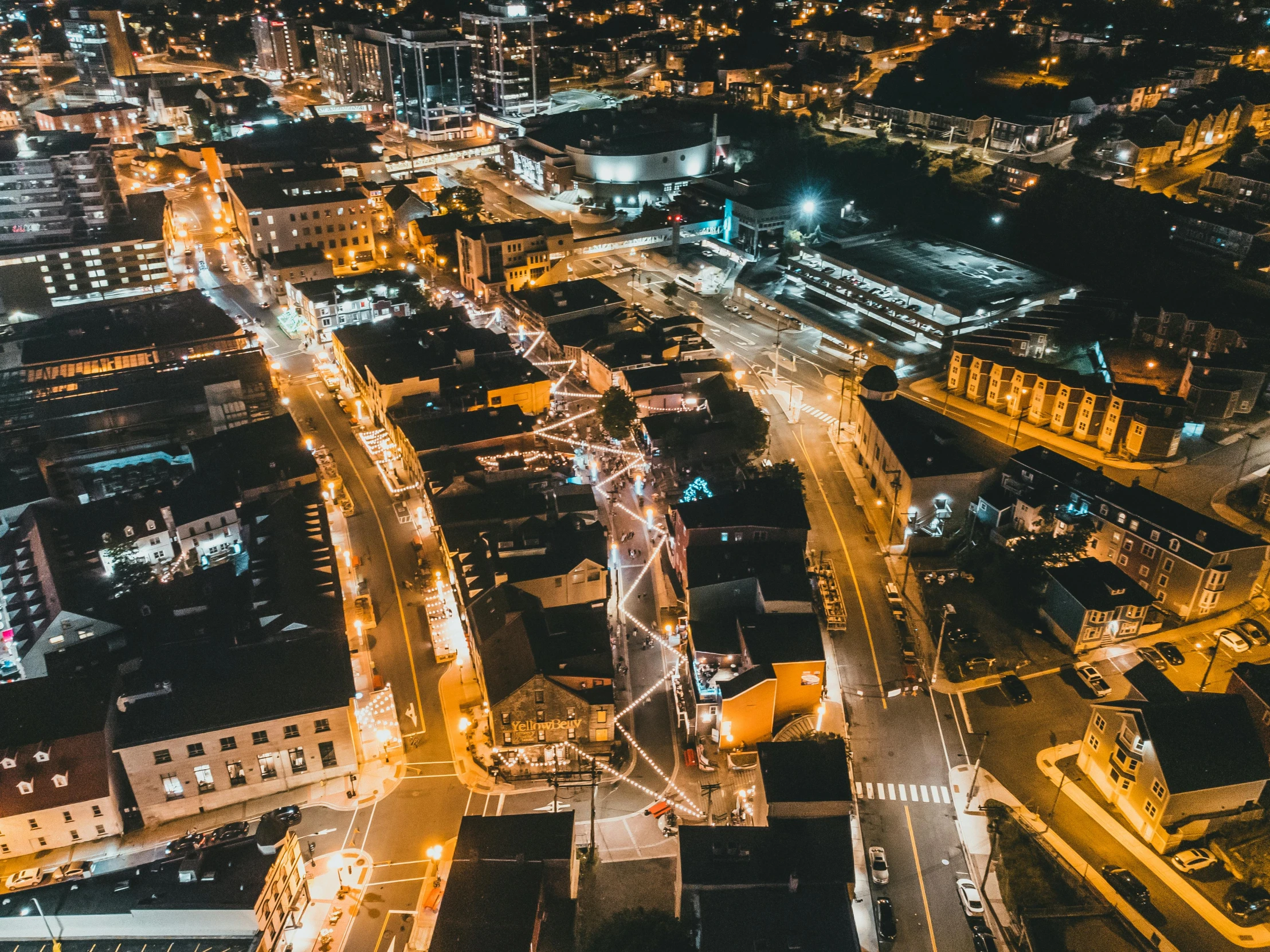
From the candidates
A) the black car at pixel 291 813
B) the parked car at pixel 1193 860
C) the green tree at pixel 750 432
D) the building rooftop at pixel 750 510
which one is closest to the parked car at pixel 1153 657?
the parked car at pixel 1193 860

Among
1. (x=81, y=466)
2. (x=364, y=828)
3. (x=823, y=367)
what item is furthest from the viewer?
(x=823, y=367)

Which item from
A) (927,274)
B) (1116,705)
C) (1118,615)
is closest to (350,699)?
(1116,705)

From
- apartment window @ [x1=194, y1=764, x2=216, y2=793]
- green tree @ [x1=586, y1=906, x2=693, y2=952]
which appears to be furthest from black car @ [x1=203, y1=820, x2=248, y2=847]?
green tree @ [x1=586, y1=906, x2=693, y2=952]

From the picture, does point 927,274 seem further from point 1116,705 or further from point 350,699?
point 350,699

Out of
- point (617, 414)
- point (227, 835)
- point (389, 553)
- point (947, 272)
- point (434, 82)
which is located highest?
point (434, 82)

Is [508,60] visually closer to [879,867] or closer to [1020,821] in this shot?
[1020,821]

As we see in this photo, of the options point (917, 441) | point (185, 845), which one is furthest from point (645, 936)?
point (917, 441)

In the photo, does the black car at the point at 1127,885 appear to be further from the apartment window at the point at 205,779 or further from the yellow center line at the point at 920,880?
the apartment window at the point at 205,779

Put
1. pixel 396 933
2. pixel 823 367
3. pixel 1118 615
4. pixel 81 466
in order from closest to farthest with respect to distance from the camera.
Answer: pixel 396 933, pixel 1118 615, pixel 81 466, pixel 823 367
